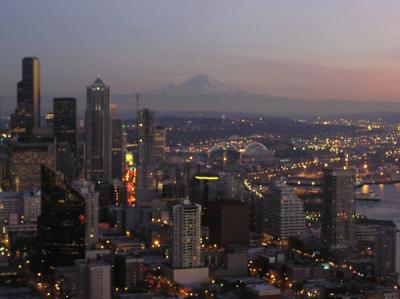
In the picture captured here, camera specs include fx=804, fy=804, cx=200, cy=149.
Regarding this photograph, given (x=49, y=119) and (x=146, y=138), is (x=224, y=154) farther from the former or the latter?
(x=49, y=119)

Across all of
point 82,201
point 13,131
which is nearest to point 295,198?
point 82,201

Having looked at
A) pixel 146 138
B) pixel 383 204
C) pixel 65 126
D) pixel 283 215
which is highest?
pixel 65 126

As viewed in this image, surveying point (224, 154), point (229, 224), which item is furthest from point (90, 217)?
point (224, 154)

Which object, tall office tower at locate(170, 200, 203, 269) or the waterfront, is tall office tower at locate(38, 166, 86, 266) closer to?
tall office tower at locate(170, 200, 203, 269)

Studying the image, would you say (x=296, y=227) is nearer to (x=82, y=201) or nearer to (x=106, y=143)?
(x=82, y=201)

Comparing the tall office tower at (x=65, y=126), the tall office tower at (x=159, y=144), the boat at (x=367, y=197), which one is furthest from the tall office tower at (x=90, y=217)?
the tall office tower at (x=159, y=144)

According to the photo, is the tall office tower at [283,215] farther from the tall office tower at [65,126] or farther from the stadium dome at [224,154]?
the stadium dome at [224,154]

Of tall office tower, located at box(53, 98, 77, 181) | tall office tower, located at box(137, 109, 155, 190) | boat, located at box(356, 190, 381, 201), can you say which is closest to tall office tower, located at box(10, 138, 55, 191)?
tall office tower, located at box(53, 98, 77, 181)
